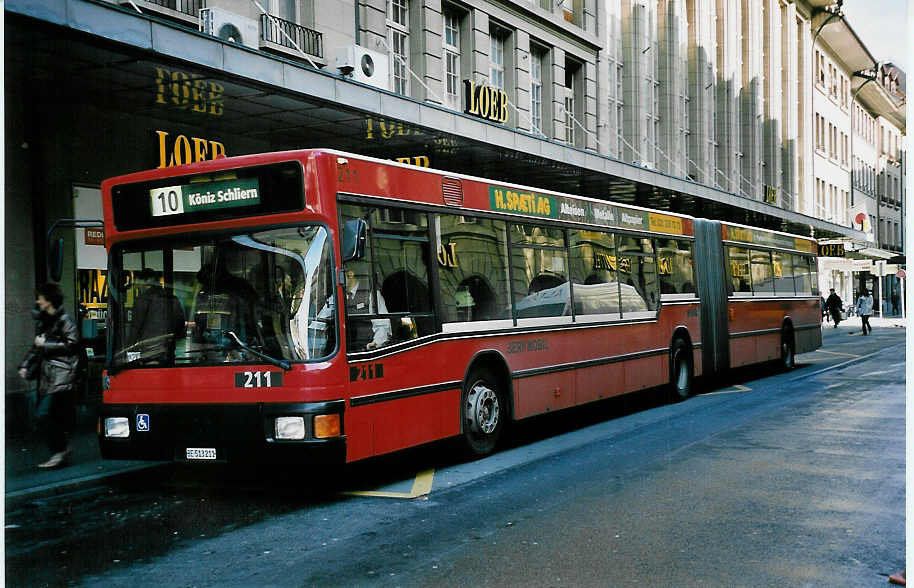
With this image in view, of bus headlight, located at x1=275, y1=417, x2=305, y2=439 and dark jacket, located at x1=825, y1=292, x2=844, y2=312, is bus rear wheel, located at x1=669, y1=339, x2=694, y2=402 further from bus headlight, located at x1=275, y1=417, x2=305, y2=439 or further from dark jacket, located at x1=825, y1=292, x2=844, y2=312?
dark jacket, located at x1=825, y1=292, x2=844, y2=312

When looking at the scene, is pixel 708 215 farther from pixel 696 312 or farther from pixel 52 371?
A: pixel 52 371

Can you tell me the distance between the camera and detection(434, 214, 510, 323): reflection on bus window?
924 centimetres

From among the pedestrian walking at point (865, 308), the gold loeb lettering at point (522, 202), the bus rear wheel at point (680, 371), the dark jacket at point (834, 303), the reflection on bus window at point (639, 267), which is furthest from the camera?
the dark jacket at point (834, 303)

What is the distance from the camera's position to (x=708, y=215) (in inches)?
1233

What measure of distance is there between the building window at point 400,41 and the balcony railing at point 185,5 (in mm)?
5669

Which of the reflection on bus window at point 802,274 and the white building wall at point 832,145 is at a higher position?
the white building wall at point 832,145

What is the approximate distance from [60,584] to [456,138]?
11.9 metres

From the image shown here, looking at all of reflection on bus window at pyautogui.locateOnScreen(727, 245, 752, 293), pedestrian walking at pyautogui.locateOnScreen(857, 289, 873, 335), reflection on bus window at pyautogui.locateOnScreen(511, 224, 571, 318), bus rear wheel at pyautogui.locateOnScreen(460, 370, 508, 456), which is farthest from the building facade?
bus rear wheel at pyautogui.locateOnScreen(460, 370, 508, 456)

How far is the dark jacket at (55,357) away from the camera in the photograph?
374 inches

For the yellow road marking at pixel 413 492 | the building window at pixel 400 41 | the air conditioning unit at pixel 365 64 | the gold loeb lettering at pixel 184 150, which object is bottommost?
the yellow road marking at pixel 413 492

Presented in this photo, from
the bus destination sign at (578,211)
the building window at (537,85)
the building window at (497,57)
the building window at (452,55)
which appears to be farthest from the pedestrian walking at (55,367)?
the building window at (537,85)

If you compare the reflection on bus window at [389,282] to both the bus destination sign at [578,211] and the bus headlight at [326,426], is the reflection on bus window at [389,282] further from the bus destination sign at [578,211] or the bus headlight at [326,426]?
the bus destination sign at [578,211]

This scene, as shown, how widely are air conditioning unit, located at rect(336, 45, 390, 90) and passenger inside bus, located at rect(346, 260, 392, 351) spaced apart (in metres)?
Result: 9.24

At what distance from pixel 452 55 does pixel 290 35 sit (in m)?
6.72
